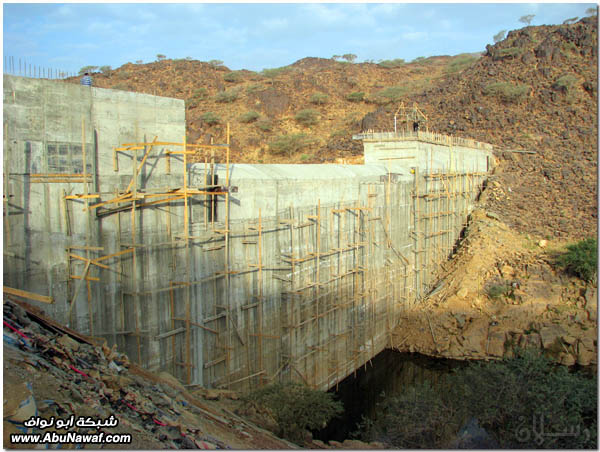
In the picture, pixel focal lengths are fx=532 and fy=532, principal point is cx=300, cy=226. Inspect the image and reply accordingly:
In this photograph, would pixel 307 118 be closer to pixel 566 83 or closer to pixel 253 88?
pixel 253 88

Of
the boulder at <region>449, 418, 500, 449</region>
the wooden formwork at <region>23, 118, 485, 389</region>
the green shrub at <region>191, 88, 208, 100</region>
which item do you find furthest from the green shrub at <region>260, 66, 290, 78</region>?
the boulder at <region>449, 418, 500, 449</region>

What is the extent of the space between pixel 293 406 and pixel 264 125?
34.5m

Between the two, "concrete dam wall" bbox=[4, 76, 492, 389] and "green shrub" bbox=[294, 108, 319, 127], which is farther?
"green shrub" bbox=[294, 108, 319, 127]

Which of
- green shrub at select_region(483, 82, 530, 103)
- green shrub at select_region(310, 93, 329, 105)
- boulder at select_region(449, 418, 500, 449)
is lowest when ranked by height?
boulder at select_region(449, 418, 500, 449)

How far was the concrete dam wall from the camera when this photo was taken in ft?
31.1

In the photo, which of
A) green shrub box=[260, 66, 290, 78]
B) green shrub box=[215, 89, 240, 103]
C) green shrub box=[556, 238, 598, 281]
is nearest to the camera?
green shrub box=[556, 238, 598, 281]

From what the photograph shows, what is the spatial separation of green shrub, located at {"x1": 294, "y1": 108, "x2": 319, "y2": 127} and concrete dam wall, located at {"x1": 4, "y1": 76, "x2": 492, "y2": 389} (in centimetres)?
2666

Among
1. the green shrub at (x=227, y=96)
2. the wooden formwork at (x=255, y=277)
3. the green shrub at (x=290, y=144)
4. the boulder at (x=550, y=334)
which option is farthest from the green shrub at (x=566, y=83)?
the green shrub at (x=227, y=96)

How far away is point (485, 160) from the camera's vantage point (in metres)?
29.5

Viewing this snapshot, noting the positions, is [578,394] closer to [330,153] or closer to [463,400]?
[463,400]

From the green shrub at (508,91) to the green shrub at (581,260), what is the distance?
18681 millimetres

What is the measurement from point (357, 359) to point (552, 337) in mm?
6947

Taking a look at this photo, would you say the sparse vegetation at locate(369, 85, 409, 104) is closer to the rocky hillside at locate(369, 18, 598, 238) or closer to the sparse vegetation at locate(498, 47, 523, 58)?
the rocky hillside at locate(369, 18, 598, 238)

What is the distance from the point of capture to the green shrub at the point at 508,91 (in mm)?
37191
